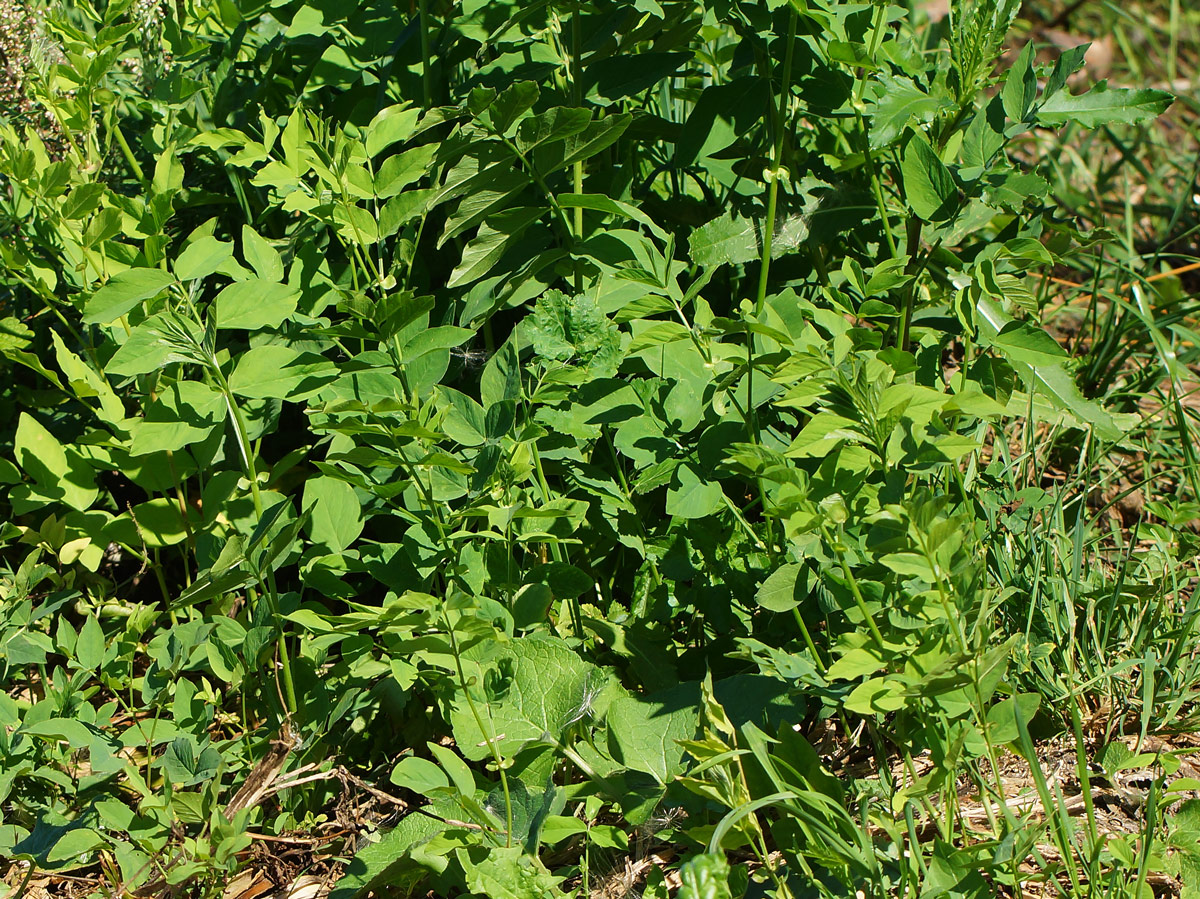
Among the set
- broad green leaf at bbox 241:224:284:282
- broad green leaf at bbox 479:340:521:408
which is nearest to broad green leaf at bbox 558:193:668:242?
broad green leaf at bbox 479:340:521:408

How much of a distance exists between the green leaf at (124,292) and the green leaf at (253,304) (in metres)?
0.10

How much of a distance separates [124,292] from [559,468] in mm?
783

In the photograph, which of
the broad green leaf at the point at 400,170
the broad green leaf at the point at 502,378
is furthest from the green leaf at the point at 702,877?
the broad green leaf at the point at 400,170

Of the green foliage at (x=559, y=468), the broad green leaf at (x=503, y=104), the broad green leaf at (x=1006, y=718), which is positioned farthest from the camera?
the broad green leaf at (x=503, y=104)

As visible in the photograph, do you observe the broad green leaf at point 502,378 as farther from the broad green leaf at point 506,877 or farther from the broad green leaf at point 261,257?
the broad green leaf at point 506,877

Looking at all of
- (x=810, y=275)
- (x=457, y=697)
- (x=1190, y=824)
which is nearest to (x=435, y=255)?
(x=810, y=275)

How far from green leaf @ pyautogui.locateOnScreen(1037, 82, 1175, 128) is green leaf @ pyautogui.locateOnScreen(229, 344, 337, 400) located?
121 cm

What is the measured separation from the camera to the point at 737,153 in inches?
84.2

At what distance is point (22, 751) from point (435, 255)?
1.19 m

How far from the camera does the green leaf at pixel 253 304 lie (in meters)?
1.76

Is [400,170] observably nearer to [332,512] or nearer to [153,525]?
[332,512]

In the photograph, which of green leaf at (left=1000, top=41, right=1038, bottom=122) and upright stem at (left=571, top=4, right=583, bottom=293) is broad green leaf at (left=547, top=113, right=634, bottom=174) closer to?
upright stem at (left=571, top=4, right=583, bottom=293)

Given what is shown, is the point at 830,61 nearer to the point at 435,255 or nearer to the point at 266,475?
the point at 435,255

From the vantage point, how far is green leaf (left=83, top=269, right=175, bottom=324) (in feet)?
5.45
